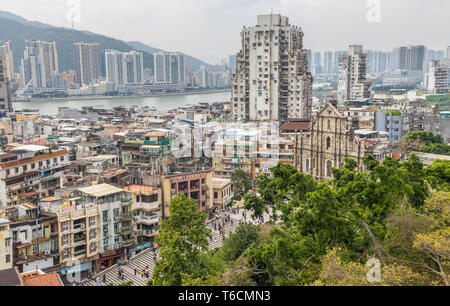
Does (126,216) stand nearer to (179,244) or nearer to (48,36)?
(179,244)

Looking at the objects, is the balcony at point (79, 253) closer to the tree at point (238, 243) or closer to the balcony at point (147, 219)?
the balcony at point (147, 219)

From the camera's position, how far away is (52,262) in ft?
31.4

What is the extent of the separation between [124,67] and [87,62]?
1006cm

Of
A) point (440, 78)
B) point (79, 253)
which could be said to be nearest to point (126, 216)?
point (79, 253)

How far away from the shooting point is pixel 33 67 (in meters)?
48.1

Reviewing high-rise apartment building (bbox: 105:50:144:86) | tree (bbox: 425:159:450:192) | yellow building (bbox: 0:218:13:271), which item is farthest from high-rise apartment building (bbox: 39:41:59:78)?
tree (bbox: 425:159:450:192)

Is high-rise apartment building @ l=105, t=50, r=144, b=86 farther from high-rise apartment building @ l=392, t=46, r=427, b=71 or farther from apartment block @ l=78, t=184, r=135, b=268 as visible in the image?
apartment block @ l=78, t=184, r=135, b=268

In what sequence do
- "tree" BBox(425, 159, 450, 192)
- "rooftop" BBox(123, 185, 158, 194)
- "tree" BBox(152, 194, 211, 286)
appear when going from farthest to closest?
"rooftop" BBox(123, 185, 158, 194), "tree" BBox(425, 159, 450, 192), "tree" BBox(152, 194, 211, 286)

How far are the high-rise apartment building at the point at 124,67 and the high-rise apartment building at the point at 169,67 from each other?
3035 mm

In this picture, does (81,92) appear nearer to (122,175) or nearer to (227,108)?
(227,108)

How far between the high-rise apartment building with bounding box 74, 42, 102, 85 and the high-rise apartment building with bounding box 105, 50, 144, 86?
247 centimetres

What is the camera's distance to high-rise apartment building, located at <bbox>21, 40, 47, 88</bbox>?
4112 centimetres

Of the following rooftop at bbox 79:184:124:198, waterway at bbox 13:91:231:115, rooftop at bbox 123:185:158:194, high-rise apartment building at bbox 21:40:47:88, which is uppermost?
high-rise apartment building at bbox 21:40:47:88

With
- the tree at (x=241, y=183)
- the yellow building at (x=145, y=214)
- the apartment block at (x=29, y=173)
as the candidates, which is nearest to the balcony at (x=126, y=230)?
the yellow building at (x=145, y=214)
